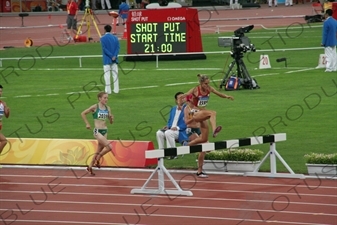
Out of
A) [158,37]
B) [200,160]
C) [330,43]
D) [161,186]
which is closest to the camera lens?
[161,186]

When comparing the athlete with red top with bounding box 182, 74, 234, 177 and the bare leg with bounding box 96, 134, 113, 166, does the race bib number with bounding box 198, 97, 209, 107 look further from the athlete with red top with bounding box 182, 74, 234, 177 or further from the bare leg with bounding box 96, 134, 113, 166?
the bare leg with bounding box 96, 134, 113, 166

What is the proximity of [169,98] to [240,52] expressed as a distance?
2607mm

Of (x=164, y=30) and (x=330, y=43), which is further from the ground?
(x=330, y=43)

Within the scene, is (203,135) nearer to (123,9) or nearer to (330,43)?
(330,43)

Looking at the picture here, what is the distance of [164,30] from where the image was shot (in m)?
37.5

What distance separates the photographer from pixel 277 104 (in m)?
27.3

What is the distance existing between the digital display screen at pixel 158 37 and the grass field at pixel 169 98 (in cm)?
53

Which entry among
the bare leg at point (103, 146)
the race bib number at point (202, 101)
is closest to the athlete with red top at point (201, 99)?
the race bib number at point (202, 101)

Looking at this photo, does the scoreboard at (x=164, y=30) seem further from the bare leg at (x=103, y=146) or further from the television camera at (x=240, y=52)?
the bare leg at (x=103, y=146)

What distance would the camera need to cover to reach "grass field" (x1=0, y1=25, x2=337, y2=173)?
23.6 metres

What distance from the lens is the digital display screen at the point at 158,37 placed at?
1476 inches

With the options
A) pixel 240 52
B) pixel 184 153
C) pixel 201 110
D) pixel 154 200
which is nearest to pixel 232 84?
pixel 240 52

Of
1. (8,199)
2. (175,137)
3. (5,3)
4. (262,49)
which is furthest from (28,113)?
(5,3)

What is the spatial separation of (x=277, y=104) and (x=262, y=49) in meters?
13.8
